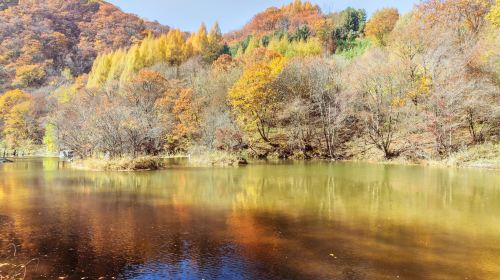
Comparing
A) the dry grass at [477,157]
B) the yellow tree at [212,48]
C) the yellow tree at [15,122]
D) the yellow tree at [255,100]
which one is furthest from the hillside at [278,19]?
the dry grass at [477,157]

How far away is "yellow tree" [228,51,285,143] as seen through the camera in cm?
4350

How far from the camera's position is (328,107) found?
41.5 m

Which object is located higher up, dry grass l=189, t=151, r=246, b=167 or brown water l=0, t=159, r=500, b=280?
dry grass l=189, t=151, r=246, b=167

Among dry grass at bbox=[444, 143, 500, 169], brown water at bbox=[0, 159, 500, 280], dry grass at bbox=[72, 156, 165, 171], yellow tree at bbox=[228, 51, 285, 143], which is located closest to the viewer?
brown water at bbox=[0, 159, 500, 280]

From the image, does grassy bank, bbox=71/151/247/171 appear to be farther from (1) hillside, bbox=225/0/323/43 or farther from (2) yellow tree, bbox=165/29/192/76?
(1) hillside, bbox=225/0/323/43

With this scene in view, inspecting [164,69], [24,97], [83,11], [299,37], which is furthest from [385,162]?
[83,11]

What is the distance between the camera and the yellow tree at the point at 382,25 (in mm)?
63881

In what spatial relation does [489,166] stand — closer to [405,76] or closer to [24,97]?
[405,76]

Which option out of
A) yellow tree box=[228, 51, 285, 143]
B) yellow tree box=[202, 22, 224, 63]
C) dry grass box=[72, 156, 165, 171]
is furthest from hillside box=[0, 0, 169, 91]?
dry grass box=[72, 156, 165, 171]

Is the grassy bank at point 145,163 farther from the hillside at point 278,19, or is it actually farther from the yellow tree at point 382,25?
the hillside at point 278,19

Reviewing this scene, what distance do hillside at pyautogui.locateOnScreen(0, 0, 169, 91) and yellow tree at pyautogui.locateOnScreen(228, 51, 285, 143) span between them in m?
57.9

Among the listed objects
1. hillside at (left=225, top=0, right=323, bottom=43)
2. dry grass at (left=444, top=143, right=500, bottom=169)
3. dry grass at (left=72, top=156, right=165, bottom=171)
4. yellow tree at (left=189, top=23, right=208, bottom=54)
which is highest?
hillside at (left=225, top=0, right=323, bottom=43)

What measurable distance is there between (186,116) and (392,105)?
888 inches

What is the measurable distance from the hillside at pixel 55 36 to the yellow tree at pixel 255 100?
57941 millimetres
